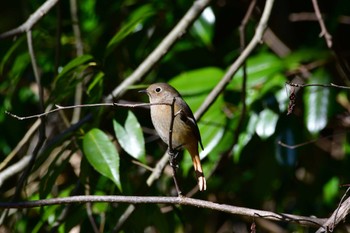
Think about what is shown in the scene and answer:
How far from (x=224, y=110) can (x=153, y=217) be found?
786 mm

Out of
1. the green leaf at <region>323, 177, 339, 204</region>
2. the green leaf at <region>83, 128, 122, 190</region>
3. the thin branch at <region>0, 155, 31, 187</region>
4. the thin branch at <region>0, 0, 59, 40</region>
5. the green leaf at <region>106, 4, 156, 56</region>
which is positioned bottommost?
the green leaf at <region>323, 177, 339, 204</region>

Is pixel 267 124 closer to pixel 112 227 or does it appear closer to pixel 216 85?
pixel 216 85

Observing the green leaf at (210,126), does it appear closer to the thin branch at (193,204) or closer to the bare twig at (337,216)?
the thin branch at (193,204)

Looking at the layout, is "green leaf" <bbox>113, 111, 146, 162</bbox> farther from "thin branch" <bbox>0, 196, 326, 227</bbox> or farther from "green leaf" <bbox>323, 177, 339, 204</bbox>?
"green leaf" <bbox>323, 177, 339, 204</bbox>

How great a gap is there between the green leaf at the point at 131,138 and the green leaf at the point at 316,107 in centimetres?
92

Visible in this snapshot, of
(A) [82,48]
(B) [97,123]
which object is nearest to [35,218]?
(A) [82,48]

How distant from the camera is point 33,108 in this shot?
542cm

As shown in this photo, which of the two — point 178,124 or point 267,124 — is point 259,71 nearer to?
point 267,124

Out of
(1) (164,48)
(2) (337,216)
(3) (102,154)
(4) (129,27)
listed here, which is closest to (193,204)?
(2) (337,216)

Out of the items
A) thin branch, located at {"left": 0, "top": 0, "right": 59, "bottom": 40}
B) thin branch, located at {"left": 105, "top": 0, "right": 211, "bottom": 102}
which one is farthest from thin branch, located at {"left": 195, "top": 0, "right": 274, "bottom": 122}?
thin branch, located at {"left": 0, "top": 0, "right": 59, "bottom": 40}

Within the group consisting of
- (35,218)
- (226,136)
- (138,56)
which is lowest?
(35,218)

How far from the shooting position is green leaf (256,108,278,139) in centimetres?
399

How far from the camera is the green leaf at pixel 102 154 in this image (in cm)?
343

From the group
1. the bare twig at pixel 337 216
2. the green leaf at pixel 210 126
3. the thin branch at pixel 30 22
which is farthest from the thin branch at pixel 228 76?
the bare twig at pixel 337 216
